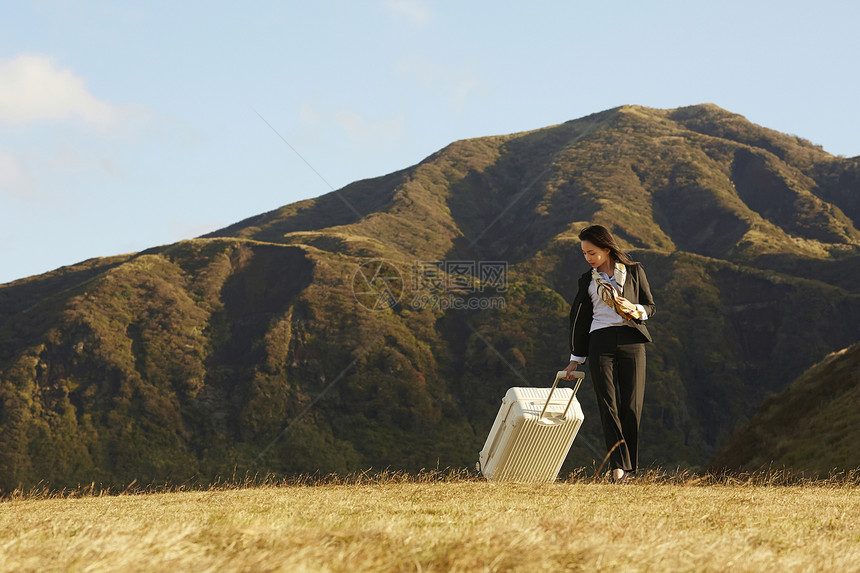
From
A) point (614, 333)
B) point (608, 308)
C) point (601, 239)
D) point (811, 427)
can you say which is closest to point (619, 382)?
point (614, 333)

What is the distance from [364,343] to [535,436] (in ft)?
170

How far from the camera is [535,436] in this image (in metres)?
8.69

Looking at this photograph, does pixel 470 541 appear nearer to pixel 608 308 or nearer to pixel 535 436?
pixel 608 308

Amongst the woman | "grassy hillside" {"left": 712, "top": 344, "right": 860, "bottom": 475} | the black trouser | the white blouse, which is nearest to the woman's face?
the woman

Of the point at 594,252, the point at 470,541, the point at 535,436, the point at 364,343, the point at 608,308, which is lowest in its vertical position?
the point at 364,343

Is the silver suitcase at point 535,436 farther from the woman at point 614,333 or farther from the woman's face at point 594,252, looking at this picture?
the woman's face at point 594,252

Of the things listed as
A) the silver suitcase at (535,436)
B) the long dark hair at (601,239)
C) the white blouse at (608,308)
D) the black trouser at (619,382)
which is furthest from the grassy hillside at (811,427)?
the long dark hair at (601,239)

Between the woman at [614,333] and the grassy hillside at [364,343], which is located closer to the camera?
the woman at [614,333]

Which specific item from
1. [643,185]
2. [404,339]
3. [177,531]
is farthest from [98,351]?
[643,185]

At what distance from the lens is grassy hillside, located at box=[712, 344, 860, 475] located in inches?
719

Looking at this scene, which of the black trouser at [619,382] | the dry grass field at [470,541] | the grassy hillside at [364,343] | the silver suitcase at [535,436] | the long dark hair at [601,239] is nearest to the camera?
the dry grass field at [470,541]

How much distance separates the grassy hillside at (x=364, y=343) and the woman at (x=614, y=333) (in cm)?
3598

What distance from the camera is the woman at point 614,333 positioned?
7.48m

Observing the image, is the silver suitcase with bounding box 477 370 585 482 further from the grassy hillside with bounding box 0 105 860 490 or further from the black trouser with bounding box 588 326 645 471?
the grassy hillside with bounding box 0 105 860 490
